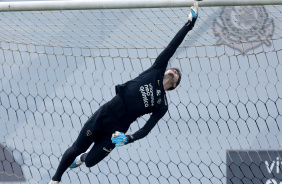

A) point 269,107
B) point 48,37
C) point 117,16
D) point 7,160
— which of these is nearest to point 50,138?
point 7,160

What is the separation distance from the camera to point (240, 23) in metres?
3.56

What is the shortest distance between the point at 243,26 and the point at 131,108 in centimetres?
89

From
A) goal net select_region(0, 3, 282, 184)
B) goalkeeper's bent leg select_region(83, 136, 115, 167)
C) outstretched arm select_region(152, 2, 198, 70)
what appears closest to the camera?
outstretched arm select_region(152, 2, 198, 70)

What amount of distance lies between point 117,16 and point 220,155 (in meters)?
1.14

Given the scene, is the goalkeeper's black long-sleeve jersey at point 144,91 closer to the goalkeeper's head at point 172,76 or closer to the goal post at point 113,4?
the goalkeeper's head at point 172,76

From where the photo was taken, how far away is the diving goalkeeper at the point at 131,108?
10.4 ft

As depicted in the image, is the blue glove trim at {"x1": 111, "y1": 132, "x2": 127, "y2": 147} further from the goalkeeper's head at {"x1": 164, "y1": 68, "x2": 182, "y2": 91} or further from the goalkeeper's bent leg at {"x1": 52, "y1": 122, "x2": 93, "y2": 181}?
the goalkeeper's head at {"x1": 164, "y1": 68, "x2": 182, "y2": 91}

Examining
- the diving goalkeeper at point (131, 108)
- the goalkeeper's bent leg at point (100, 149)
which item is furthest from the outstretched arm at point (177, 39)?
the goalkeeper's bent leg at point (100, 149)

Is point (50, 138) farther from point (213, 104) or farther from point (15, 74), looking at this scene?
point (213, 104)

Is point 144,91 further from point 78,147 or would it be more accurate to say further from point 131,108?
point 78,147

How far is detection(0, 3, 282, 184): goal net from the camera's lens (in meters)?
3.71

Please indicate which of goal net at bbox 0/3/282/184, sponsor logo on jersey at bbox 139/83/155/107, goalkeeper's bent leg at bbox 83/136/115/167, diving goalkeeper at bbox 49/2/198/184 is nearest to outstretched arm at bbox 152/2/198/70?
diving goalkeeper at bbox 49/2/198/184

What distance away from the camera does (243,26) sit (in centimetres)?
357

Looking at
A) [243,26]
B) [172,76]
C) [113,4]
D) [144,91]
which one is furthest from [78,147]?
[243,26]
